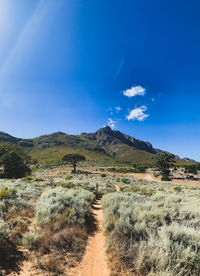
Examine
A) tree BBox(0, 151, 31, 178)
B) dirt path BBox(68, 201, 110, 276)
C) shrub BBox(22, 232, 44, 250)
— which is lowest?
tree BBox(0, 151, 31, 178)

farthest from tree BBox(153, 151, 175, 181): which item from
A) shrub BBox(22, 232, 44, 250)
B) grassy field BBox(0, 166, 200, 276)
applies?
shrub BBox(22, 232, 44, 250)

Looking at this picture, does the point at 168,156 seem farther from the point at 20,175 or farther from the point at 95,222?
the point at 20,175

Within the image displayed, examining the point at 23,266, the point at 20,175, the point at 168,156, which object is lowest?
the point at 20,175

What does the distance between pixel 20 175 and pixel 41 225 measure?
37076 millimetres

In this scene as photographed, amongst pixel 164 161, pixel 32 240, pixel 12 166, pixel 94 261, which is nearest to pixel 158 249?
pixel 94 261

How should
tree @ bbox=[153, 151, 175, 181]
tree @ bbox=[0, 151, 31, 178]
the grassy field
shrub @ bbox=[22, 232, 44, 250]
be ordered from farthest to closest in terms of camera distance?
tree @ bbox=[153, 151, 175, 181]
tree @ bbox=[0, 151, 31, 178]
shrub @ bbox=[22, 232, 44, 250]
the grassy field

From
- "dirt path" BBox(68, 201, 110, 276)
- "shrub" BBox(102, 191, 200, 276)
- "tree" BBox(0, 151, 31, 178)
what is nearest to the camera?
"shrub" BBox(102, 191, 200, 276)

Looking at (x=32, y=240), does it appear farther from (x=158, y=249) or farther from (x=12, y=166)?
(x=12, y=166)

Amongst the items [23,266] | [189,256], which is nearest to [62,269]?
[23,266]

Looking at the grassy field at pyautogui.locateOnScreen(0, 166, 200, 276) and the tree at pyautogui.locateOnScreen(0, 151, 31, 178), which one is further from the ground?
the grassy field at pyautogui.locateOnScreen(0, 166, 200, 276)

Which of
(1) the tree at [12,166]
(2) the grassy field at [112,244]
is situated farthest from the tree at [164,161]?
(1) the tree at [12,166]

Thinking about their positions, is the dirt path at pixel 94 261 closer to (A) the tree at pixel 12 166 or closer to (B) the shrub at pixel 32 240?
(B) the shrub at pixel 32 240

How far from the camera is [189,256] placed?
3.15 meters

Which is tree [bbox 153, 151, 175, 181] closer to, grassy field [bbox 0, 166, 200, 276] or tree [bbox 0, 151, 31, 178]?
grassy field [bbox 0, 166, 200, 276]
